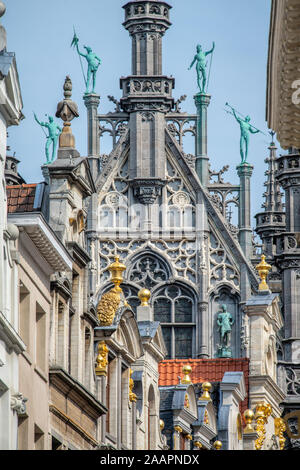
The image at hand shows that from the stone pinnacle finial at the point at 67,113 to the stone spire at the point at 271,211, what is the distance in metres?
44.7

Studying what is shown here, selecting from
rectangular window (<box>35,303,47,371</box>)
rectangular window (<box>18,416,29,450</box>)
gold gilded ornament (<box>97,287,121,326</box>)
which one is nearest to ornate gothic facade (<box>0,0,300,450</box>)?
gold gilded ornament (<box>97,287,121,326</box>)

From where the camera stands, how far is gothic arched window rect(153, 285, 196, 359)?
3656 inches

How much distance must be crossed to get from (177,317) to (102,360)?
110 ft

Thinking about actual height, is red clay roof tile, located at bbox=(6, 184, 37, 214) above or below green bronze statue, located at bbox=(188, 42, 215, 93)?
below

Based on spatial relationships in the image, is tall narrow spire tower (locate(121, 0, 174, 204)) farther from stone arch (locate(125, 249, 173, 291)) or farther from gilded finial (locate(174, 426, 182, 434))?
gilded finial (locate(174, 426, 182, 434))

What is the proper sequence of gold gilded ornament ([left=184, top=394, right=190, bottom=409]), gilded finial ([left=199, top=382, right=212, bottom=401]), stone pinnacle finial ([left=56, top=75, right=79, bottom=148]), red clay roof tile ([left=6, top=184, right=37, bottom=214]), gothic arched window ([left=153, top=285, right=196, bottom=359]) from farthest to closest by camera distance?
gothic arched window ([left=153, top=285, right=196, bottom=359]), gilded finial ([left=199, top=382, right=212, bottom=401]), gold gilded ornament ([left=184, top=394, right=190, bottom=409]), stone pinnacle finial ([left=56, top=75, right=79, bottom=148]), red clay roof tile ([left=6, top=184, right=37, bottom=214])

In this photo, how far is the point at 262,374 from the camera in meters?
80.9

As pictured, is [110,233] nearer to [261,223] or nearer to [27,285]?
[261,223]

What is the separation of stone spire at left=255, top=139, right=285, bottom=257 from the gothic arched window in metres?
10.6

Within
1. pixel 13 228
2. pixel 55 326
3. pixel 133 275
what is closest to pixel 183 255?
pixel 133 275

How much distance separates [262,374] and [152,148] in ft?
52.0

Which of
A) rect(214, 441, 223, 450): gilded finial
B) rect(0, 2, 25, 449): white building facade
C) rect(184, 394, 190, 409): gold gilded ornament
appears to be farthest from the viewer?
rect(214, 441, 223, 450): gilded finial
